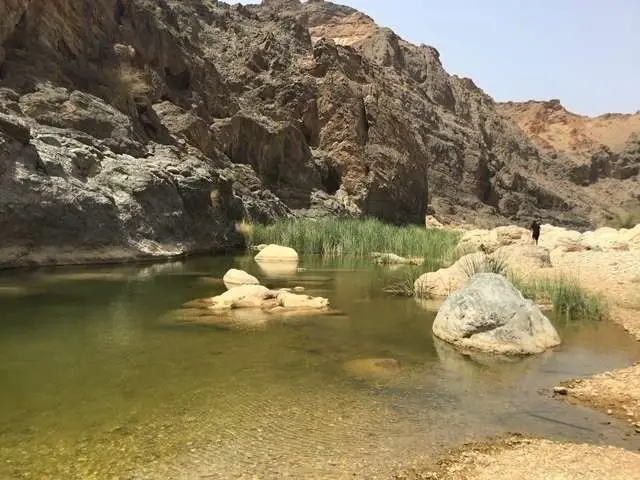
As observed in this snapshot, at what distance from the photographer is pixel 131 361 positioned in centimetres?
708

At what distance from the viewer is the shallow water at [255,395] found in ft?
14.9

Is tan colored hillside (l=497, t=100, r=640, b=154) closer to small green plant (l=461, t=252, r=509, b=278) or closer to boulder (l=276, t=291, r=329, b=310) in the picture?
small green plant (l=461, t=252, r=509, b=278)

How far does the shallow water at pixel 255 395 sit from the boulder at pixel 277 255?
9.87 meters

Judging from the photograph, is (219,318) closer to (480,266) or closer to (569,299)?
(480,266)

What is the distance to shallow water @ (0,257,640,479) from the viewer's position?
4.53 meters

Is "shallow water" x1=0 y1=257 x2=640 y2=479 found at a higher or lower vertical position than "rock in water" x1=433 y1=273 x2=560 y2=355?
lower

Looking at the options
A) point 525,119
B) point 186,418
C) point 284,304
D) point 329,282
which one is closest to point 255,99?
point 329,282

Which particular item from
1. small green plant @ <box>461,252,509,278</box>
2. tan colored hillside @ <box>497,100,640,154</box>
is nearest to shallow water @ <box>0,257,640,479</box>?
small green plant @ <box>461,252,509,278</box>

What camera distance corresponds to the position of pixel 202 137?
3161 centimetres

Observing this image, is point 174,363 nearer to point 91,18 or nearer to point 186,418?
point 186,418

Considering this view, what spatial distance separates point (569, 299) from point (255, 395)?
750 centimetres

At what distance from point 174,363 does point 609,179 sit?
257 feet

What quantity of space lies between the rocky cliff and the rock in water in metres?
12.3

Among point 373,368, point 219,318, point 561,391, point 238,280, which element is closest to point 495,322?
point 561,391
